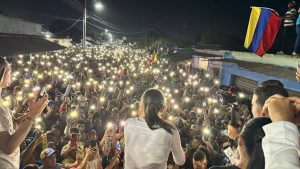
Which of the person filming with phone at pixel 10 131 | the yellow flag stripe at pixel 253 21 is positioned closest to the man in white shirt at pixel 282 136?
the person filming with phone at pixel 10 131

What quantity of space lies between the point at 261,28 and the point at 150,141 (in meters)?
9.01

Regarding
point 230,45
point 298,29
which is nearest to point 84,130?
point 298,29

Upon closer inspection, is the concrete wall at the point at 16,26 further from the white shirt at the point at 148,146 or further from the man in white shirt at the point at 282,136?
the man in white shirt at the point at 282,136

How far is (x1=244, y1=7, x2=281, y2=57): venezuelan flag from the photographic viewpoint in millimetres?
10414

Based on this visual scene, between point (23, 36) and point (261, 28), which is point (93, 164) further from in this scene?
point (23, 36)

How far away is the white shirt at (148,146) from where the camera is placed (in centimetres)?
300

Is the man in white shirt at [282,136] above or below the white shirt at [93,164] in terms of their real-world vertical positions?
above

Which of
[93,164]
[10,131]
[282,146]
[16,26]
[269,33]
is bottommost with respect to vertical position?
[93,164]

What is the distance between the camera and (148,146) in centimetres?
302

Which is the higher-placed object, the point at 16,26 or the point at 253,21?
the point at 16,26

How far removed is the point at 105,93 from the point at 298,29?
8.75 m

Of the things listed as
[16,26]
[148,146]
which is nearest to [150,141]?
[148,146]

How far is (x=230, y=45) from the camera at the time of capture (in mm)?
55438

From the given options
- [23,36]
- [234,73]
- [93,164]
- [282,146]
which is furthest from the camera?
[234,73]
